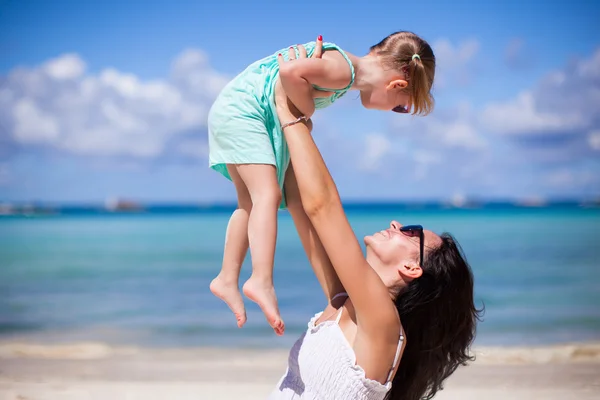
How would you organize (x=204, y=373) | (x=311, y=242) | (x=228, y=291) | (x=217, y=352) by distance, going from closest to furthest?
(x=311, y=242)
(x=228, y=291)
(x=204, y=373)
(x=217, y=352)

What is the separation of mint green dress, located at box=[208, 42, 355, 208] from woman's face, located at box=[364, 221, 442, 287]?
0.49 meters

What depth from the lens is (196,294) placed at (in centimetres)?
1192

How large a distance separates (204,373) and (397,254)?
16.8 feet

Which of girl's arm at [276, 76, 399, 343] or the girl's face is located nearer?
girl's arm at [276, 76, 399, 343]

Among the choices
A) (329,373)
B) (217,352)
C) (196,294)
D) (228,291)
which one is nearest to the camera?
(329,373)

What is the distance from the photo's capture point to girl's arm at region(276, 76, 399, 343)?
7.02 ft

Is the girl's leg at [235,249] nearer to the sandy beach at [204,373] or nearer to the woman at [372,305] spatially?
the woman at [372,305]

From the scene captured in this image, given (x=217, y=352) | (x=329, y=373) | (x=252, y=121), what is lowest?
(x=217, y=352)

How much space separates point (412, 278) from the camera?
2346 millimetres

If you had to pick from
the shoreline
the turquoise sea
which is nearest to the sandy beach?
the shoreline

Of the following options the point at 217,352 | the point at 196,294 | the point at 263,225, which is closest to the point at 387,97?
the point at 263,225

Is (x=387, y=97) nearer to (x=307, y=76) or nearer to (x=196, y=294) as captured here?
(x=307, y=76)

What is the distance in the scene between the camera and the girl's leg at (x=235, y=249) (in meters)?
2.70

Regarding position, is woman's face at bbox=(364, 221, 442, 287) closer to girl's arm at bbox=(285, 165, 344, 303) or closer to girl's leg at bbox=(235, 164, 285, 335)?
girl's arm at bbox=(285, 165, 344, 303)
